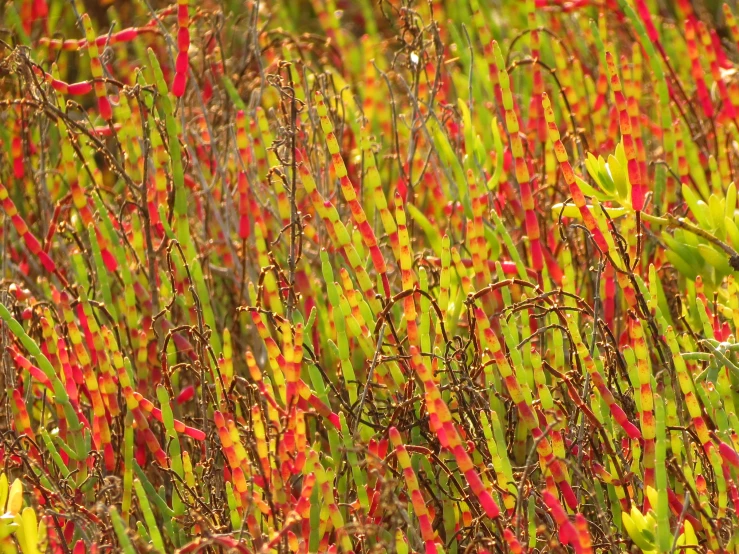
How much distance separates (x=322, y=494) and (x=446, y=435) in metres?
0.18

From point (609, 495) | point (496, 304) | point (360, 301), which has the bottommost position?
point (609, 495)

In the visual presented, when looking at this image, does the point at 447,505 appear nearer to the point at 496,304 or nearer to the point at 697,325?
the point at 496,304

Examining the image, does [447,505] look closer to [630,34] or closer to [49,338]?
[49,338]

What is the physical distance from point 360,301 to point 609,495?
36 centimetres

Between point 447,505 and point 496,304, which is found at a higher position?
point 496,304

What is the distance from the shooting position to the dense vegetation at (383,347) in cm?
→ 103

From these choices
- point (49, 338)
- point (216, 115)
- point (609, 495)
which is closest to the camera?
point (609, 495)

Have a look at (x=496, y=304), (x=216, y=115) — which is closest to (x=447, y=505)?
(x=496, y=304)

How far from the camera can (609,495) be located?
115 centimetres

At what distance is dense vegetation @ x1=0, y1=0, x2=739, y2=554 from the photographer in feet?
3.37

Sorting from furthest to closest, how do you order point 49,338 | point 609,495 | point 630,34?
point 630,34
point 49,338
point 609,495

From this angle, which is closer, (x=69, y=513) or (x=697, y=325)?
(x=69, y=513)

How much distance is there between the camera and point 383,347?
1320mm

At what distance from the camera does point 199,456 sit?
1.37 m
